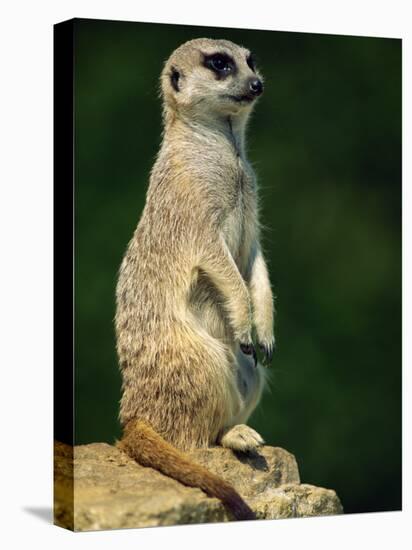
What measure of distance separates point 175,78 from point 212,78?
25 cm

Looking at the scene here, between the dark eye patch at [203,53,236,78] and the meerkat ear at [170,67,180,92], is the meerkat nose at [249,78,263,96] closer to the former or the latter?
the dark eye patch at [203,53,236,78]

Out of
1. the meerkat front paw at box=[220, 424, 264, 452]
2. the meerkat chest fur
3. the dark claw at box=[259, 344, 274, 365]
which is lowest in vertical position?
the meerkat front paw at box=[220, 424, 264, 452]

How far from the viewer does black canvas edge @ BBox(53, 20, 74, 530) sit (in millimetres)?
8820

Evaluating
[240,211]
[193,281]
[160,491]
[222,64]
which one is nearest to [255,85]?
[222,64]

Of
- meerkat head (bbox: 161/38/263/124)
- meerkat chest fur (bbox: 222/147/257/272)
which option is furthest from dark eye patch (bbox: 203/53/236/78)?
meerkat chest fur (bbox: 222/147/257/272)

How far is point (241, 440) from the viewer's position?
30.5 feet

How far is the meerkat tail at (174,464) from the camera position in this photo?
28.9ft

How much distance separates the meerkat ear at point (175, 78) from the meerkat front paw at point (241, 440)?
7.33 feet

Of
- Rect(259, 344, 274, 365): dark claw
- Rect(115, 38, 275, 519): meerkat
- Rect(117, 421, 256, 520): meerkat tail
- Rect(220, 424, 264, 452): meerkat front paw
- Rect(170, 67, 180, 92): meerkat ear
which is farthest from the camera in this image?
Rect(259, 344, 274, 365): dark claw

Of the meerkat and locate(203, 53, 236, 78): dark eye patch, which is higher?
locate(203, 53, 236, 78): dark eye patch

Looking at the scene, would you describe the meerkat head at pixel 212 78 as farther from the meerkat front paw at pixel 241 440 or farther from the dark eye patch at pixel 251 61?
the meerkat front paw at pixel 241 440

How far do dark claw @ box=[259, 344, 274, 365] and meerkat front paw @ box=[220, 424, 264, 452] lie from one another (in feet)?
1.66

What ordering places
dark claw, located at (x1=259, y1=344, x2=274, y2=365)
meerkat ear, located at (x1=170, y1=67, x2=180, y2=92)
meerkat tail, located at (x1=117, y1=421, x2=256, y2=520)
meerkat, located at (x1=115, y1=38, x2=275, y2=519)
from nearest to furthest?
meerkat tail, located at (x1=117, y1=421, x2=256, y2=520)
meerkat, located at (x1=115, y1=38, x2=275, y2=519)
meerkat ear, located at (x1=170, y1=67, x2=180, y2=92)
dark claw, located at (x1=259, y1=344, x2=274, y2=365)

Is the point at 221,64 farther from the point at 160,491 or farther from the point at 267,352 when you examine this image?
the point at 160,491
